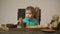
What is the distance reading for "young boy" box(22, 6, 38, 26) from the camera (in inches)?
53.1

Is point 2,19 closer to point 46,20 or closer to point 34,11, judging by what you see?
point 34,11

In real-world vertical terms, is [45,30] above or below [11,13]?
below

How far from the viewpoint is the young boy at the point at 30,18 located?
1.35 m

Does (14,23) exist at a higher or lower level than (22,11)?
lower

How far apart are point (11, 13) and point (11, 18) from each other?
0.17 feet

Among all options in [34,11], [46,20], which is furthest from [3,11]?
[46,20]

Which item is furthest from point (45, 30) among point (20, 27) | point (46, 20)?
point (20, 27)

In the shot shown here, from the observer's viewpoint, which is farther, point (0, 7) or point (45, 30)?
point (0, 7)

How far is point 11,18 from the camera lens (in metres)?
1.38

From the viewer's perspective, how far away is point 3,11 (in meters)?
1.39

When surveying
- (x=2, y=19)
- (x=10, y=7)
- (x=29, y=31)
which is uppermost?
(x=10, y=7)

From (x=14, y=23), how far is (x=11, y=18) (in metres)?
0.06

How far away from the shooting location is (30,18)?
4.44ft

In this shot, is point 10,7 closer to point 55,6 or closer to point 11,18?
point 11,18
